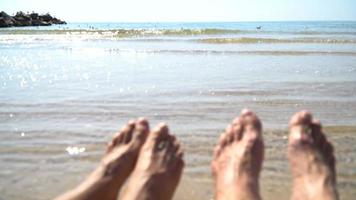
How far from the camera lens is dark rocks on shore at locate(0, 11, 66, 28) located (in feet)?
148

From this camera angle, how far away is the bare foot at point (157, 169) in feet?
7.98

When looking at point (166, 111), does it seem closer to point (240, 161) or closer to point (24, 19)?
point (240, 161)

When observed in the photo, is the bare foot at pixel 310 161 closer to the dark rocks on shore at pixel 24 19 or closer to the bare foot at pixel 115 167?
the bare foot at pixel 115 167

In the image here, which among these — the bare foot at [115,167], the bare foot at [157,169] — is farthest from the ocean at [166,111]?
the bare foot at [115,167]

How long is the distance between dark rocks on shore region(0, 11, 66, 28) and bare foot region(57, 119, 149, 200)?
43832 millimetres

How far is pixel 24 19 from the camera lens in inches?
2039

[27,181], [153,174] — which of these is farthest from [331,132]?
[27,181]

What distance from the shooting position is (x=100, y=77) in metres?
6.46

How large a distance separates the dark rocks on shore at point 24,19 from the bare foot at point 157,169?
4398 centimetres

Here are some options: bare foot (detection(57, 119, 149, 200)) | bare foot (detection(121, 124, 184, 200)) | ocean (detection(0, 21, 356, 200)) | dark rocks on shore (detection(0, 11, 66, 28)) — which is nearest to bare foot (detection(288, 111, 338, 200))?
ocean (detection(0, 21, 356, 200))

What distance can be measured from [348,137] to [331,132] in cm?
15

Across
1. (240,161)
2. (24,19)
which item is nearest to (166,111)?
(240,161)

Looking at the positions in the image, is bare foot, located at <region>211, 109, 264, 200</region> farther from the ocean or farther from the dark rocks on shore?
the dark rocks on shore

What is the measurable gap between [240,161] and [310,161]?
0.39 meters
